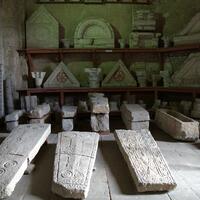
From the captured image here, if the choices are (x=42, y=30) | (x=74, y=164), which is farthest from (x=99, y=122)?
(x=42, y=30)

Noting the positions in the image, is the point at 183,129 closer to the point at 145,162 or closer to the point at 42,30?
the point at 145,162

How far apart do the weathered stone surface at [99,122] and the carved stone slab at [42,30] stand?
8.77 feet

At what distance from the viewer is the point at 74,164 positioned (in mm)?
3258

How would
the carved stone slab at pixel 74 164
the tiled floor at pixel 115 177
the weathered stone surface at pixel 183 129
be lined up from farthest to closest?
the weathered stone surface at pixel 183 129
the tiled floor at pixel 115 177
the carved stone slab at pixel 74 164

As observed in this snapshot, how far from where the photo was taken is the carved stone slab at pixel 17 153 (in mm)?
2809

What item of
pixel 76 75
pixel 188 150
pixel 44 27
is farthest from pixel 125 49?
pixel 188 150

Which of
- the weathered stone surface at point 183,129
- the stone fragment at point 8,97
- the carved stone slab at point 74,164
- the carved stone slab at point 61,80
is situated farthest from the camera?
the carved stone slab at point 61,80

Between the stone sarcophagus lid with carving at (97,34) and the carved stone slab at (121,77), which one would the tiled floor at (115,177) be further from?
the stone sarcophagus lid with carving at (97,34)

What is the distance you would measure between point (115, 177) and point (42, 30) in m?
4.88

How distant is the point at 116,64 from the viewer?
732 cm

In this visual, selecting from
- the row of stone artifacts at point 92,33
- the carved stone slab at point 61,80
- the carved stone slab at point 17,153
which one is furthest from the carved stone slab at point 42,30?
the carved stone slab at point 17,153

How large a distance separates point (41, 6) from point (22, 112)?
2.79m

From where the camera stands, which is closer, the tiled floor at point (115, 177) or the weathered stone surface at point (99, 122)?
the tiled floor at point (115, 177)

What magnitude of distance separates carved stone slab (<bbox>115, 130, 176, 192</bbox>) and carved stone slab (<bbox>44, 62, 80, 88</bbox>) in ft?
9.67
